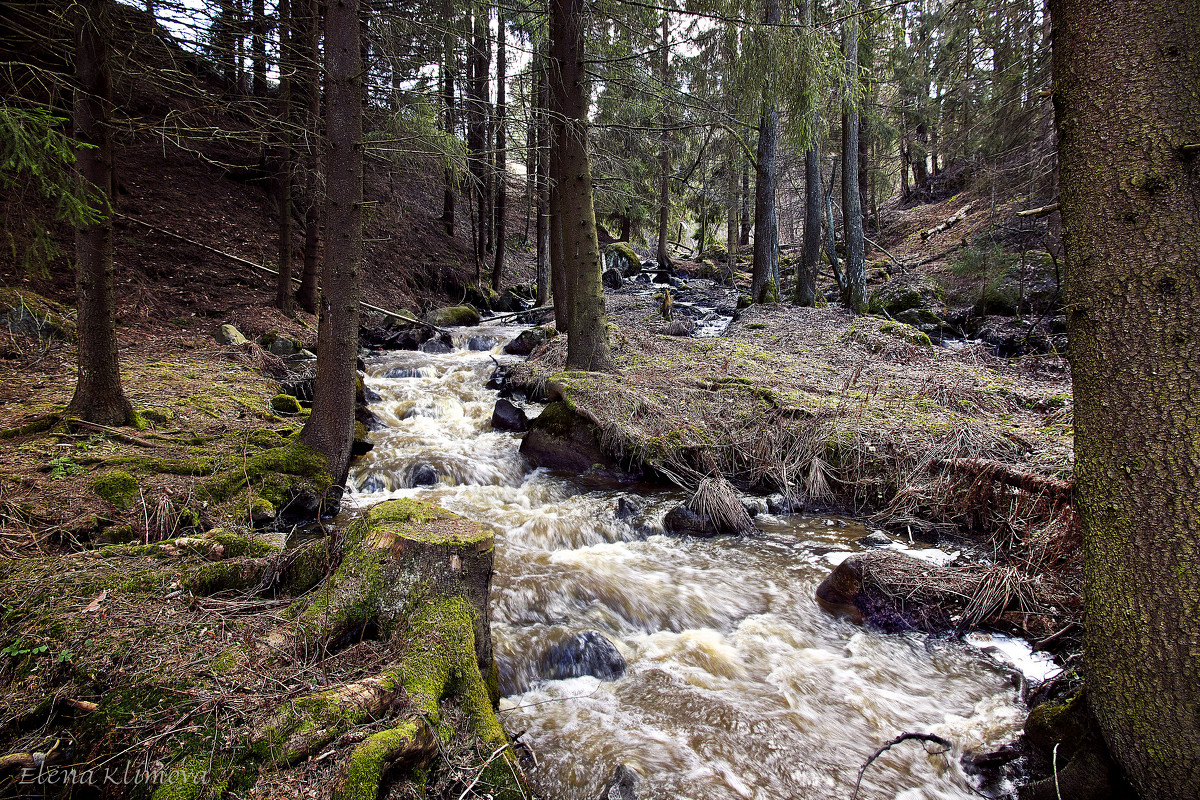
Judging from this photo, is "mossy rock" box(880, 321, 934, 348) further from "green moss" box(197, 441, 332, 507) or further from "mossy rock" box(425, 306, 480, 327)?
"mossy rock" box(425, 306, 480, 327)

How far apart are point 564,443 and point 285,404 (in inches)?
161

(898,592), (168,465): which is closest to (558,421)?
(168,465)

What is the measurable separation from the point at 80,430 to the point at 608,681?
5.51 m

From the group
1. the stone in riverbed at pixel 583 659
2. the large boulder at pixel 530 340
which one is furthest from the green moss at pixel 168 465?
the large boulder at pixel 530 340

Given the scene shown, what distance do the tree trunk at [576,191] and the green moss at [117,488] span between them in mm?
6053

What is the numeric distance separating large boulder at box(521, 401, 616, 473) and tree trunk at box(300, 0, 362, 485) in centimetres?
284

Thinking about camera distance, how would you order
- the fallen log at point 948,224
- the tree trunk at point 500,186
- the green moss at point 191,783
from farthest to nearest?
the fallen log at point 948,224
the tree trunk at point 500,186
the green moss at point 191,783

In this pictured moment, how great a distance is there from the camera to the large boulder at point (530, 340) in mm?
12977

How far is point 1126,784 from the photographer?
2246 mm

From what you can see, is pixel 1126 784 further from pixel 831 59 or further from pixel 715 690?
pixel 831 59

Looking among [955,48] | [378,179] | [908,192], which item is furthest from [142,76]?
[908,192]

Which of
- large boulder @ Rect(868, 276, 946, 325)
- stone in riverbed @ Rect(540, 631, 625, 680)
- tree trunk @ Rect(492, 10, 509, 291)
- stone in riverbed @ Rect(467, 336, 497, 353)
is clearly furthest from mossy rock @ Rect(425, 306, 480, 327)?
stone in riverbed @ Rect(540, 631, 625, 680)

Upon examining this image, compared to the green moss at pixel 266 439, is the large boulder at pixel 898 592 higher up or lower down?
lower down

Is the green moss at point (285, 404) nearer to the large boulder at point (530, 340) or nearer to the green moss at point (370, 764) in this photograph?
the large boulder at point (530, 340)
